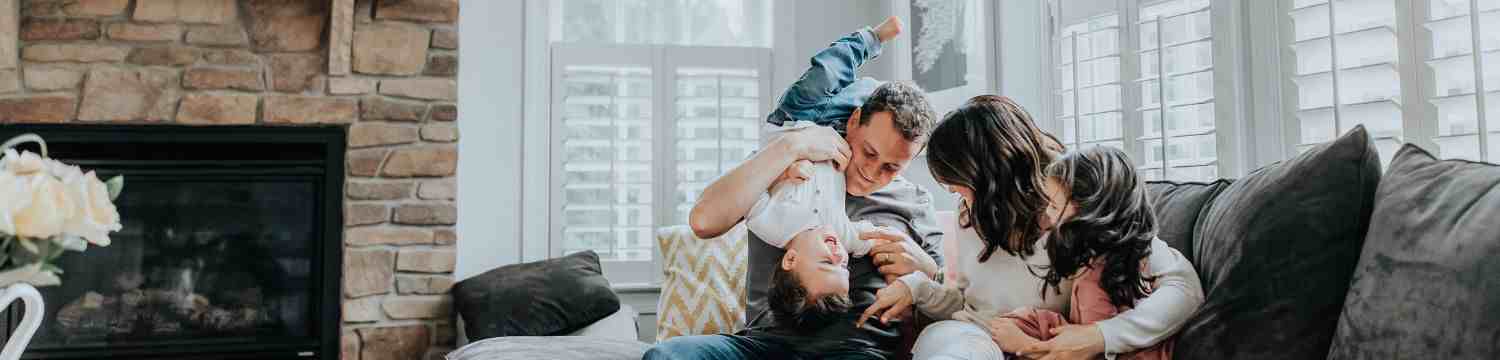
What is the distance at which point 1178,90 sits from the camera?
2064mm

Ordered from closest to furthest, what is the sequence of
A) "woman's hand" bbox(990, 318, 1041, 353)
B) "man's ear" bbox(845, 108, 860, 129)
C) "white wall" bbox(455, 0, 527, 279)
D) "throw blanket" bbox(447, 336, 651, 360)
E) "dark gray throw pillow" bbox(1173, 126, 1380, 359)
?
"dark gray throw pillow" bbox(1173, 126, 1380, 359), "woman's hand" bbox(990, 318, 1041, 353), "man's ear" bbox(845, 108, 860, 129), "throw blanket" bbox(447, 336, 651, 360), "white wall" bbox(455, 0, 527, 279)

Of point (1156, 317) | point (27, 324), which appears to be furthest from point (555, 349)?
point (1156, 317)

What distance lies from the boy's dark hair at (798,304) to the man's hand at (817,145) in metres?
0.19

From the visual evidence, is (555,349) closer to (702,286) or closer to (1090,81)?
(702,286)

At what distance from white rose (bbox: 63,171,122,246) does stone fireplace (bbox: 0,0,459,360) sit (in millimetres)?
2058

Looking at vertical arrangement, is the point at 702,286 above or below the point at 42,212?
below

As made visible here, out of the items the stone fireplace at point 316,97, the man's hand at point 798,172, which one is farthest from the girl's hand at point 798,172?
the stone fireplace at point 316,97

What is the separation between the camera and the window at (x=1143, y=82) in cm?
201

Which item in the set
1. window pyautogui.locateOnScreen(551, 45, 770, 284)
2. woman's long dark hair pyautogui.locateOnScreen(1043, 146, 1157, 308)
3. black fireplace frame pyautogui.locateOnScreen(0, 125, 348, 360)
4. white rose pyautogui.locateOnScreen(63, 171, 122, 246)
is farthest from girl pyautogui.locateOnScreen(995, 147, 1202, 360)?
black fireplace frame pyautogui.locateOnScreen(0, 125, 348, 360)

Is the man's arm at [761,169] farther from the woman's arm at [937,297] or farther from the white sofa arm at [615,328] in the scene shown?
the white sofa arm at [615,328]

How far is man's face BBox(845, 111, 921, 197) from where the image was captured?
1.59 m

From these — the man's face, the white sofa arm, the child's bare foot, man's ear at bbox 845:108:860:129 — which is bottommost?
the white sofa arm

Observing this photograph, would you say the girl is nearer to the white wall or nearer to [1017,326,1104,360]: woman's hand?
[1017,326,1104,360]: woman's hand

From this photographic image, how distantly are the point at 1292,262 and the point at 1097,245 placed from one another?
0.73ft
